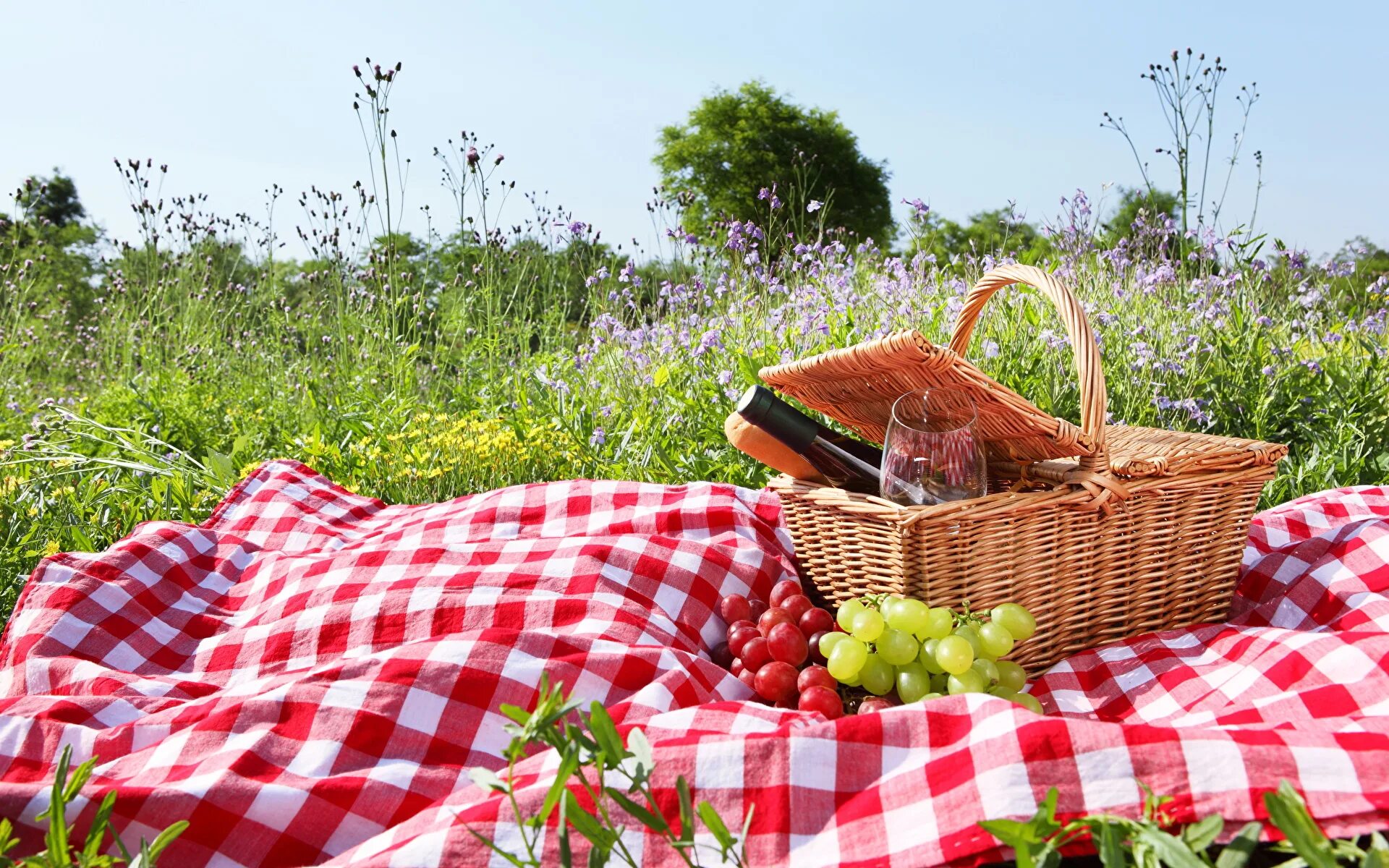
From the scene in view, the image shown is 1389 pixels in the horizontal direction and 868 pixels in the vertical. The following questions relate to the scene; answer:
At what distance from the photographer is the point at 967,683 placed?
4.91 feet

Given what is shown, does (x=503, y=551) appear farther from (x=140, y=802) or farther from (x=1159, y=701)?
(x=1159, y=701)

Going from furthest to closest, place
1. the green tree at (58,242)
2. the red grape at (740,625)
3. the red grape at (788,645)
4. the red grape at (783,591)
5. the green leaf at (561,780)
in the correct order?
the green tree at (58,242)
the red grape at (783,591)
the red grape at (740,625)
the red grape at (788,645)
the green leaf at (561,780)

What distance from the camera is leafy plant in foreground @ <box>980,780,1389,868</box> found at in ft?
2.22

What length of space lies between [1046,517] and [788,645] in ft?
1.56

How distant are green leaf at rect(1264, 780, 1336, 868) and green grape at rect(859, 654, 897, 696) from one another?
35.4 inches

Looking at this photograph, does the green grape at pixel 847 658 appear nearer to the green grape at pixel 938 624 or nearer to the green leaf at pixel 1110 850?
the green grape at pixel 938 624

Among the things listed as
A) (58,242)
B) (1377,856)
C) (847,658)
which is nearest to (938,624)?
(847,658)

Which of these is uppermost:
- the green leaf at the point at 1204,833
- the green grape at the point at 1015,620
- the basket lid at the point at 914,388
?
the basket lid at the point at 914,388

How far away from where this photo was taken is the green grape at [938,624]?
5.14 feet

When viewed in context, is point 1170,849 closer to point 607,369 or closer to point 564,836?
point 564,836

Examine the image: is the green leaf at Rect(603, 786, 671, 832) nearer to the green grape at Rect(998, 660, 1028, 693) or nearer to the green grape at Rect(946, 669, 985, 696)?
the green grape at Rect(946, 669, 985, 696)

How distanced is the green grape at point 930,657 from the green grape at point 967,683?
0.14 ft

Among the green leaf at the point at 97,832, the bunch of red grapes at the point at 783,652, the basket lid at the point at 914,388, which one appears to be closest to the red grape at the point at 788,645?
the bunch of red grapes at the point at 783,652

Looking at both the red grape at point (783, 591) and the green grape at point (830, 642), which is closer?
the green grape at point (830, 642)
